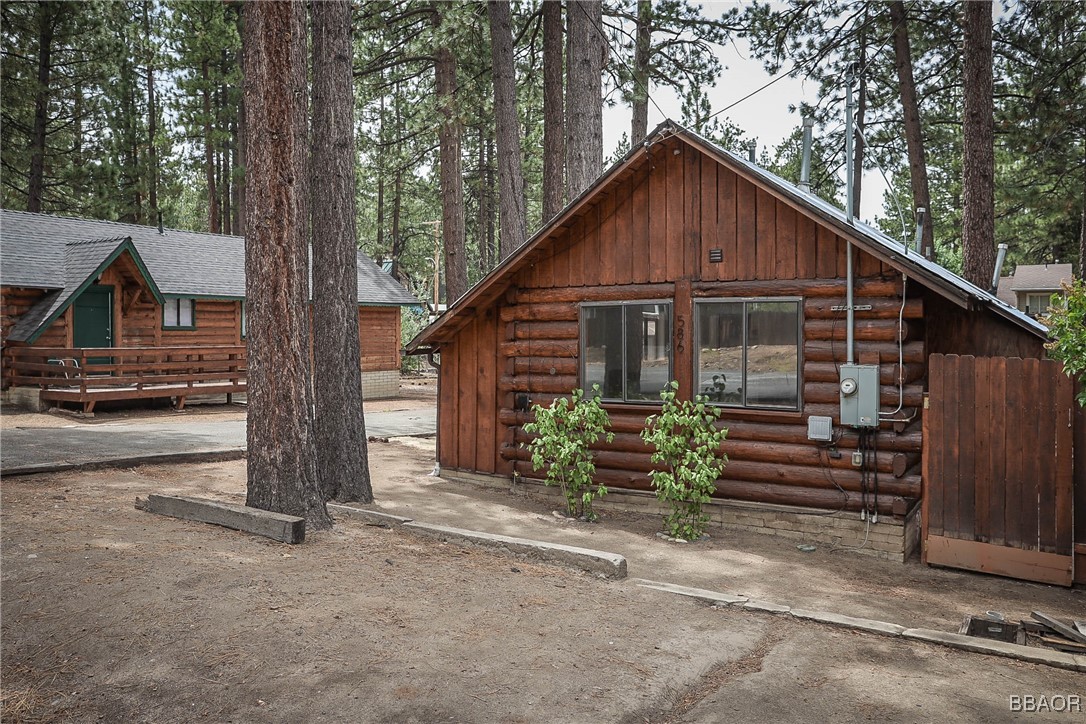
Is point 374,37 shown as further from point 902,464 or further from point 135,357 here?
point 902,464

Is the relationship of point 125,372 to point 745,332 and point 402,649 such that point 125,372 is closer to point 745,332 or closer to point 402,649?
point 745,332

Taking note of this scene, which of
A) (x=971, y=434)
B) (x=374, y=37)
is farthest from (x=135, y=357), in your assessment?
(x=971, y=434)

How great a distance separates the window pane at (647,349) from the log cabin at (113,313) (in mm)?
13949

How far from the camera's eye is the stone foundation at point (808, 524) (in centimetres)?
912

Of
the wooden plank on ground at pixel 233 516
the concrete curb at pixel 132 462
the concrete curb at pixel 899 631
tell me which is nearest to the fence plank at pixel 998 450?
the concrete curb at pixel 899 631

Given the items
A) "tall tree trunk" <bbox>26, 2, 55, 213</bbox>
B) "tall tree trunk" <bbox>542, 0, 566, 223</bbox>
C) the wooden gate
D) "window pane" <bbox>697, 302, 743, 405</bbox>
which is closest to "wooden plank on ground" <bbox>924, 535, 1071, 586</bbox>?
the wooden gate

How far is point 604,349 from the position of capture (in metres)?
11.0

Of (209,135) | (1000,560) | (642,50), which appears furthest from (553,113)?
(209,135)

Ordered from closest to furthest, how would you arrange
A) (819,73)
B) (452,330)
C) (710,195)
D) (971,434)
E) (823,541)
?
(971,434) → (823,541) → (710,195) → (452,330) → (819,73)

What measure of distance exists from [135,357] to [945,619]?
1976 centimetres

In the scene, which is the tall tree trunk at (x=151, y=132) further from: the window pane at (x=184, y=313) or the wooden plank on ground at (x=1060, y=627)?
the wooden plank on ground at (x=1060, y=627)

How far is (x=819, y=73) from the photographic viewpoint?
19641mm

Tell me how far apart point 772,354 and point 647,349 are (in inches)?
65.5

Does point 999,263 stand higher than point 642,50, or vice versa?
point 642,50
